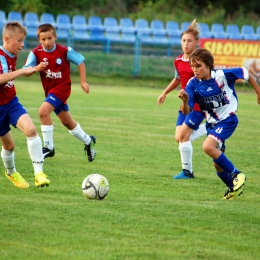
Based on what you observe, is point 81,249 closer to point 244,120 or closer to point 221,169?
point 221,169

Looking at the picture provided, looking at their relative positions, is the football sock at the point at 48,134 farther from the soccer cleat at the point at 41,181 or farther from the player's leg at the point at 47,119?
the soccer cleat at the point at 41,181

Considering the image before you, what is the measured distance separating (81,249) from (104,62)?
20.5 m

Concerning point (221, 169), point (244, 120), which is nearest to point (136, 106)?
point (244, 120)

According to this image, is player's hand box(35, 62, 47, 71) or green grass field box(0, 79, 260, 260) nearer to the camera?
green grass field box(0, 79, 260, 260)

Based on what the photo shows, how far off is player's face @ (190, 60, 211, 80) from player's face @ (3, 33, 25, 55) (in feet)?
5.95

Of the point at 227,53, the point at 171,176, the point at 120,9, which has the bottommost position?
the point at 120,9

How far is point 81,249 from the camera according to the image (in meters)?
4.84

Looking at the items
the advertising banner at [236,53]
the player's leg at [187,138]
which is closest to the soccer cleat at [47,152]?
the player's leg at [187,138]

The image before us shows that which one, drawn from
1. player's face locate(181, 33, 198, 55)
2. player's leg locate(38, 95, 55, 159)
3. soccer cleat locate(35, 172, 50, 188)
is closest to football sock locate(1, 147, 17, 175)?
soccer cleat locate(35, 172, 50, 188)

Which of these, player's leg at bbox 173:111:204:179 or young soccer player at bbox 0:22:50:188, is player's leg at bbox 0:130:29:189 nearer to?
young soccer player at bbox 0:22:50:188

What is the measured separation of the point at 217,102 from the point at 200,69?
410mm

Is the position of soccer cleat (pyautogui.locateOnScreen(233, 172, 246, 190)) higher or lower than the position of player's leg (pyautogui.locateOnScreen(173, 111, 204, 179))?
higher

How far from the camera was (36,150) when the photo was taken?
720 cm

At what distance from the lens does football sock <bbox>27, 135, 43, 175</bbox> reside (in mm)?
7141
